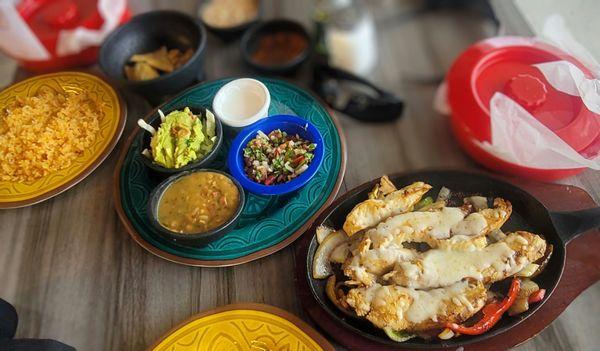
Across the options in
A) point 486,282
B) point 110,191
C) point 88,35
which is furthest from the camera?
point 88,35

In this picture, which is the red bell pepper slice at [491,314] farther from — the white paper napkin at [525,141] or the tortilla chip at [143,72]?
the tortilla chip at [143,72]

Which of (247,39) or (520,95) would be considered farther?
(247,39)

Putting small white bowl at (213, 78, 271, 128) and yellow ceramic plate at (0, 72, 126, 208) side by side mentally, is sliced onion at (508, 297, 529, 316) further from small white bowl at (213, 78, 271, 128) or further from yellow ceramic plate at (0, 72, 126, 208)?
yellow ceramic plate at (0, 72, 126, 208)

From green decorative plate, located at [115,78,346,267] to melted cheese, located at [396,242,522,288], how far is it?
0.38m

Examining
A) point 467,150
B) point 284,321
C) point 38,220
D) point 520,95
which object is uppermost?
point 520,95

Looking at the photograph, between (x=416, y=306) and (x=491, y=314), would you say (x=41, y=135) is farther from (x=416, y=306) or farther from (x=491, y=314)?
(x=491, y=314)

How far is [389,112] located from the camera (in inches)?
84.5

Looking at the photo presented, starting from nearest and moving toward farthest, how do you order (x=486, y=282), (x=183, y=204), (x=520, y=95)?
(x=486, y=282)
(x=183, y=204)
(x=520, y=95)

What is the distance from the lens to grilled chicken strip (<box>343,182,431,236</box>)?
4.76 feet

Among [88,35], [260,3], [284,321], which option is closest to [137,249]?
[284,321]

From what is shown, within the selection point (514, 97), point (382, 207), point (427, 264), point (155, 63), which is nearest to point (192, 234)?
point (382, 207)

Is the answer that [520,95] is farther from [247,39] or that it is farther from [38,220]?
[38,220]

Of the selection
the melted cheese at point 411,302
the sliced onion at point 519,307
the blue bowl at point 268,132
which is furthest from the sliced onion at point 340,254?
the sliced onion at point 519,307

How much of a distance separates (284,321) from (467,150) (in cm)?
105
